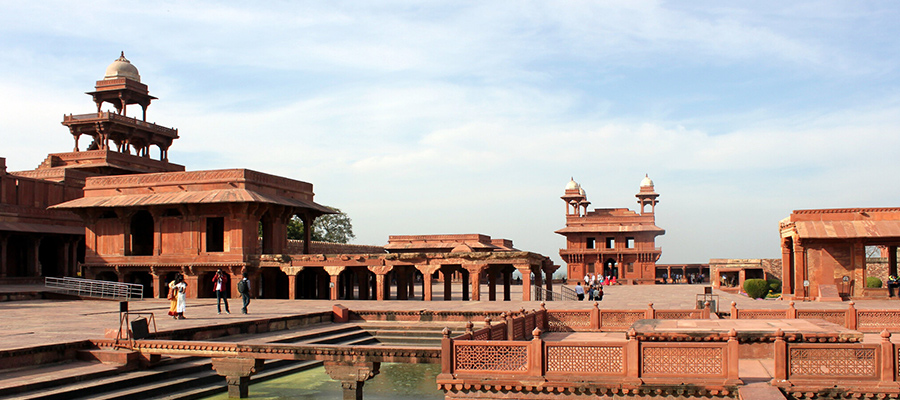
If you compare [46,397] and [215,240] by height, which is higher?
[215,240]

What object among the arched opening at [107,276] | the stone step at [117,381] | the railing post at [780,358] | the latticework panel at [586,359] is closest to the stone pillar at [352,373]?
the latticework panel at [586,359]

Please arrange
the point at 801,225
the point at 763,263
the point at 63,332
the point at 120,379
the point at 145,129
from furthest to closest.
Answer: the point at 763,263, the point at 145,129, the point at 801,225, the point at 63,332, the point at 120,379

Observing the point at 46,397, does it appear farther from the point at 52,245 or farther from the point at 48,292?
the point at 52,245

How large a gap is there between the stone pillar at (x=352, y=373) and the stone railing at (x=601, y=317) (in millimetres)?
5270

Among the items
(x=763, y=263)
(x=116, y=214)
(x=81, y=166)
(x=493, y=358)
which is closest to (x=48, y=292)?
(x=116, y=214)

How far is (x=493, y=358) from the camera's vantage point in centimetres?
1062

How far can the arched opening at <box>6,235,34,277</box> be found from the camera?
3534 centimetres

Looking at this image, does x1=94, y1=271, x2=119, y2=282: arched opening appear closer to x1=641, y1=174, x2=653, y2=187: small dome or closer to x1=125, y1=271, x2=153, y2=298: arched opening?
x1=125, y1=271, x2=153, y2=298: arched opening

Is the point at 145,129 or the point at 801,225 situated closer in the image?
the point at 801,225

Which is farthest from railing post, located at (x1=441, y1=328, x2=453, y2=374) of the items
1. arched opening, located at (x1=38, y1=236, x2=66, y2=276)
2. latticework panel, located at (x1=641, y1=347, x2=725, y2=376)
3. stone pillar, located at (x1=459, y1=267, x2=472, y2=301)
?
arched opening, located at (x1=38, y1=236, x2=66, y2=276)

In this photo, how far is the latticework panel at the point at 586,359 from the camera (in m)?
10.3

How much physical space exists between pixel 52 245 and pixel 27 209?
3.71m

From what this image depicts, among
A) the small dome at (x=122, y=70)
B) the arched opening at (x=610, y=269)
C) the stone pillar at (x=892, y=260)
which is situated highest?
the small dome at (x=122, y=70)

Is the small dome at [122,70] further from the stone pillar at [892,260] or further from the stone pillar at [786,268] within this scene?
the stone pillar at [892,260]
